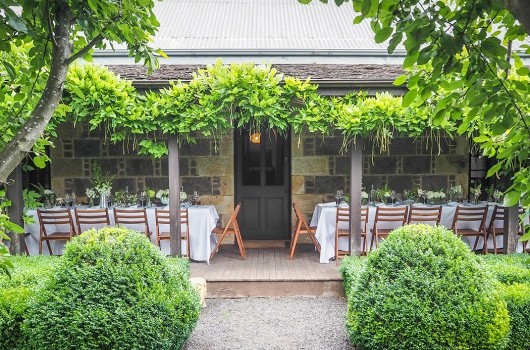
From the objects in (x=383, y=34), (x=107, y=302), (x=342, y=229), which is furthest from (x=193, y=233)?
(x=383, y=34)

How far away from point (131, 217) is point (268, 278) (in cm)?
226

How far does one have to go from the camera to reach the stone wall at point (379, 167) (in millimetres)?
8125

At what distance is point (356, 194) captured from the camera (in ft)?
20.3

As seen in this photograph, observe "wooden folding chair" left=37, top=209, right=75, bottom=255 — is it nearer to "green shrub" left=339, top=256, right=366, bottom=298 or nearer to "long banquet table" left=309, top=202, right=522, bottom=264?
"long banquet table" left=309, top=202, right=522, bottom=264

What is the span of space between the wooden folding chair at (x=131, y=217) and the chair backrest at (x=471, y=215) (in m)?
4.58

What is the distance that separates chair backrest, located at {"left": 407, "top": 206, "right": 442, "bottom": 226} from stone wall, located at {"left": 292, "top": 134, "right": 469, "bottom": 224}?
1.66m

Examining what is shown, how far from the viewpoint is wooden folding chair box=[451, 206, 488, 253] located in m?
6.57

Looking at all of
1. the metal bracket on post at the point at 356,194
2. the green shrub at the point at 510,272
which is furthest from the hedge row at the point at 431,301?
the metal bracket on post at the point at 356,194

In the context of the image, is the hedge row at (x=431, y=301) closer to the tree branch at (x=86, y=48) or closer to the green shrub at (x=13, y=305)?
the green shrub at (x=13, y=305)

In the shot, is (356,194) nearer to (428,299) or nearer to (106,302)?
(428,299)

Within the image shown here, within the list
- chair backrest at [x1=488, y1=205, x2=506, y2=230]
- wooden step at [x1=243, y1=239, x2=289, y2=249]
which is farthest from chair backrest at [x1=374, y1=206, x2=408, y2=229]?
wooden step at [x1=243, y1=239, x2=289, y2=249]

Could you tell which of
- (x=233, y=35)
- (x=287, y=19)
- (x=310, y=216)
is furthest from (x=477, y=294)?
(x=287, y=19)

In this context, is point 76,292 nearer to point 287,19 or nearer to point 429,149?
point 429,149

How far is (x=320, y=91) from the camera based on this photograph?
5.93 m
